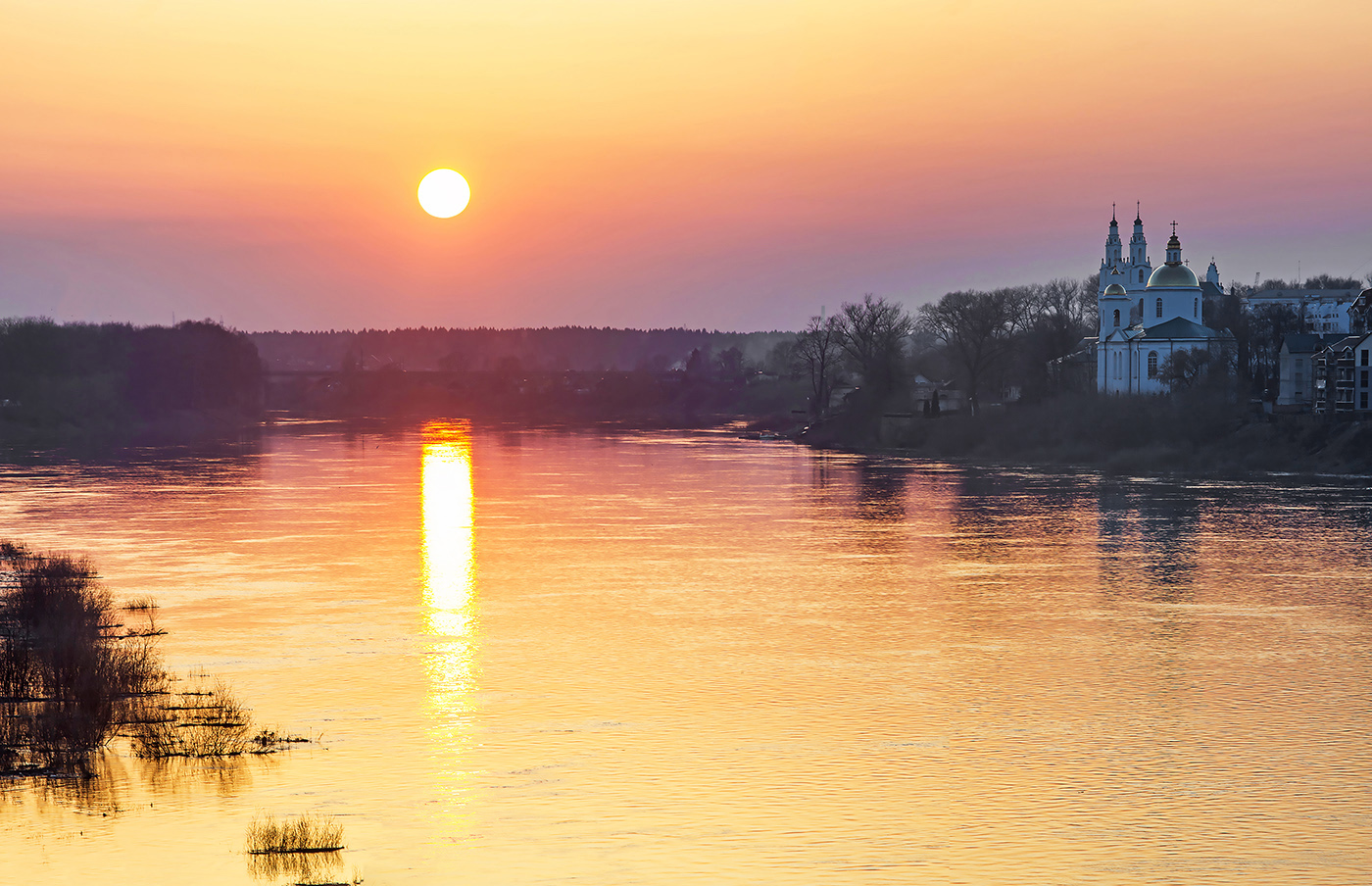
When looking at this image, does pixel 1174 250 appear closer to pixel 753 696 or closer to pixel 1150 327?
pixel 1150 327

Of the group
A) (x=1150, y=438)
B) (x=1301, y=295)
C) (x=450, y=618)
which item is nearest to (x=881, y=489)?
(x=1150, y=438)

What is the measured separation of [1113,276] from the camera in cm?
10319

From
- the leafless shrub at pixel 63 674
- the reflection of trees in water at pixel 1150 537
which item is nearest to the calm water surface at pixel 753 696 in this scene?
the reflection of trees in water at pixel 1150 537

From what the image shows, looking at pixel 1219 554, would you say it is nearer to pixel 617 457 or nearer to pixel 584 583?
pixel 584 583

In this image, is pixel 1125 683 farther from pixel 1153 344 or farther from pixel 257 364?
pixel 257 364

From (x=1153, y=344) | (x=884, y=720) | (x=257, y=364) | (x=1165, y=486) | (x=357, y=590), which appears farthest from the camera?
(x=257, y=364)

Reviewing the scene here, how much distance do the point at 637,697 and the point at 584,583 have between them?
35.6 ft

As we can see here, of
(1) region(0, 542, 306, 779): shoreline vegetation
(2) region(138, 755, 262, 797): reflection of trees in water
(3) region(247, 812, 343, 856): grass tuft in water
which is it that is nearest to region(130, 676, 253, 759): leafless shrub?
(1) region(0, 542, 306, 779): shoreline vegetation

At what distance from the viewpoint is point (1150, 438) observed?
66.8 m

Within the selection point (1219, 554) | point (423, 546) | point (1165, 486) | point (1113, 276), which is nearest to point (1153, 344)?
point (1113, 276)

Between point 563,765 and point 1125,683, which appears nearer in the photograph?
point 563,765

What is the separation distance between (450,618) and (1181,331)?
215 feet

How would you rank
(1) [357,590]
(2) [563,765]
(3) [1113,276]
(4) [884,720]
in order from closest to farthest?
(2) [563,765] < (4) [884,720] < (1) [357,590] < (3) [1113,276]

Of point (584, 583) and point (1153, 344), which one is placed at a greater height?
point (1153, 344)
